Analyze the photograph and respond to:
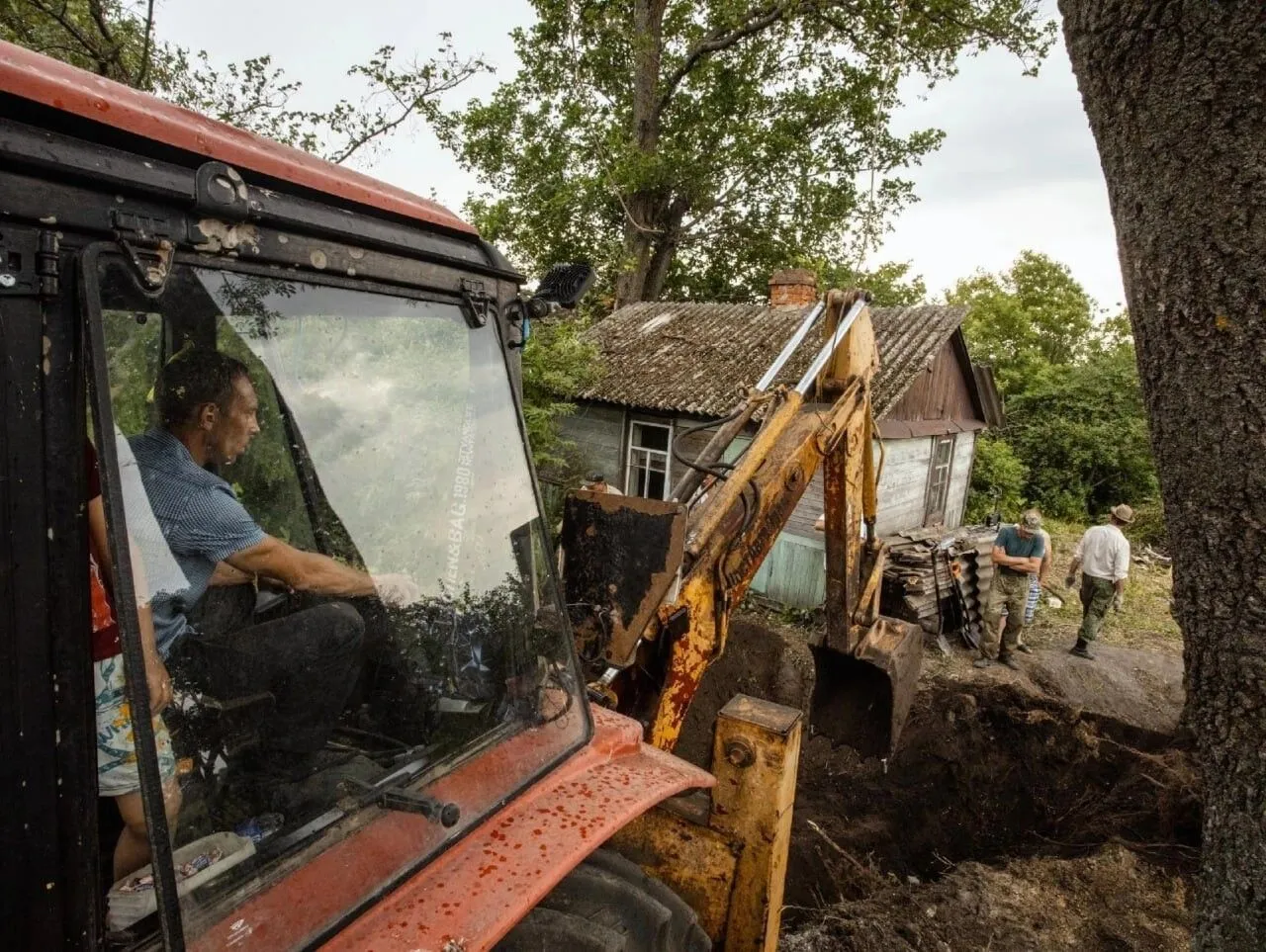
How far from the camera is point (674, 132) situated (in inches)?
674

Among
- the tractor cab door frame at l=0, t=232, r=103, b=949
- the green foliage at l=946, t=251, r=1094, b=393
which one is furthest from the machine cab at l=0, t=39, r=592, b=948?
the green foliage at l=946, t=251, r=1094, b=393

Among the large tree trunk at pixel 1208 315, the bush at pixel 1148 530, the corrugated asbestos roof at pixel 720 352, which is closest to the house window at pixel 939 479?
the corrugated asbestos roof at pixel 720 352

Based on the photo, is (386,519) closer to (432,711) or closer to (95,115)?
(432,711)

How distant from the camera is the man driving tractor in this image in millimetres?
1178

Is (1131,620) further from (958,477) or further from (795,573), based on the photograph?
(795,573)

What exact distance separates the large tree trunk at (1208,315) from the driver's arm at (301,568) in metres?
2.04

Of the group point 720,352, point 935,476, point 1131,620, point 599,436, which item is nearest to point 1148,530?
point 1131,620

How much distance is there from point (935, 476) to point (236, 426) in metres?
12.3

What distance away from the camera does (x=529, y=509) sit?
1876 mm

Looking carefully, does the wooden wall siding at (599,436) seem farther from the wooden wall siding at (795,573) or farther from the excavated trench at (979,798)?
the excavated trench at (979,798)

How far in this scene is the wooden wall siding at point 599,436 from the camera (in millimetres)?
12328

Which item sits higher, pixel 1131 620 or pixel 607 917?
pixel 607 917

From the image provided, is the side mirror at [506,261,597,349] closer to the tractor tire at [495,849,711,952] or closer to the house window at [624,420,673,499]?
the tractor tire at [495,849,711,952]

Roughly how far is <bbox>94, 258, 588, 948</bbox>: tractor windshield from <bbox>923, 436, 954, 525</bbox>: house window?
11330 mm
